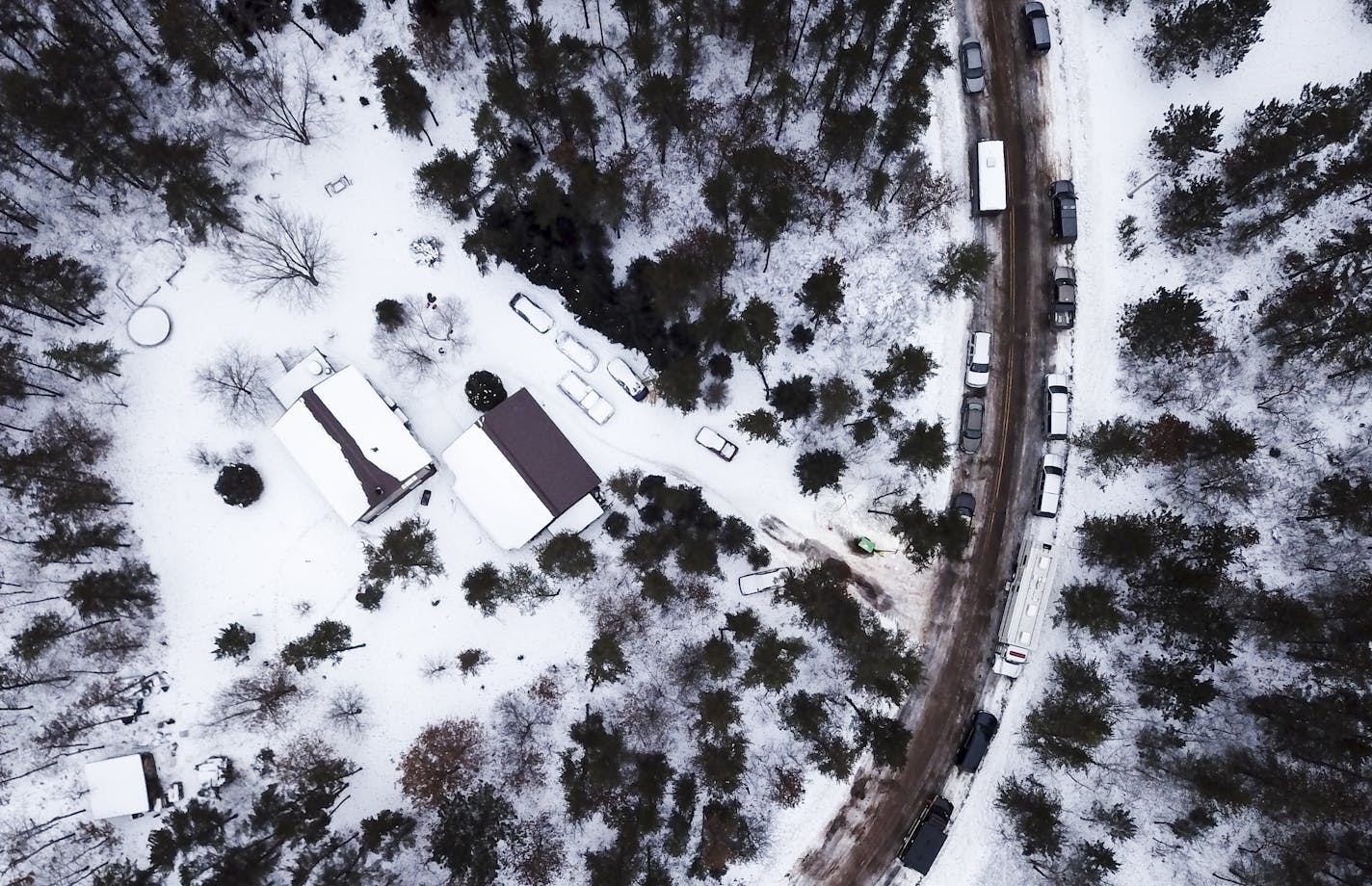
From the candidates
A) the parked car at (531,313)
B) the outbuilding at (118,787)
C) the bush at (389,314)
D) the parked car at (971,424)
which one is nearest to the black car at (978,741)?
the parked car at (971,424)

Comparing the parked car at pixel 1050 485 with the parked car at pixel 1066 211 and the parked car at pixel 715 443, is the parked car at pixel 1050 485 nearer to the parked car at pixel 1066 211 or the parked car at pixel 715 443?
the parked car at pixel 1066 211

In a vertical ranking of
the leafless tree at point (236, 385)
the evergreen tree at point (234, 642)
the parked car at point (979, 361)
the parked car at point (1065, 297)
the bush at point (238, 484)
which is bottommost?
the evergreen tree at point (234, 642)

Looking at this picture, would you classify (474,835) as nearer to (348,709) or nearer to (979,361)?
(348,709)

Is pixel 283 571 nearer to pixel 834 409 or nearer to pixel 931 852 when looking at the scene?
pixel 834 409

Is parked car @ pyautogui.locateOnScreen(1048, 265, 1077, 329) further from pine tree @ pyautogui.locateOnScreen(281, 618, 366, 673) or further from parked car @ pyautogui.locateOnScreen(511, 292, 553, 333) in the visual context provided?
pine tree @ pyautogui.locateOnScreen(281, 618, 366, 673)

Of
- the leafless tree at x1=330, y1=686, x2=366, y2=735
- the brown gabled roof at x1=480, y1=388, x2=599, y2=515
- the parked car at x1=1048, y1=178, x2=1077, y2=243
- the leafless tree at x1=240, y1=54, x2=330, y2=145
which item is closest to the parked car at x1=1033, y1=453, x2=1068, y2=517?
the parked car at x1=1048, y1=178, x2=1077, y2=243

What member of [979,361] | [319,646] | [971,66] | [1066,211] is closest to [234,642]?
[319,646]
